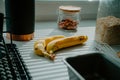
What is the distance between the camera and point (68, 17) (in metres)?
1.16

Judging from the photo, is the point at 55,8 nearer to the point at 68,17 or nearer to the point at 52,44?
the point at 68,17

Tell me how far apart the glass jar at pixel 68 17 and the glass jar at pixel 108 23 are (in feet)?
0.43

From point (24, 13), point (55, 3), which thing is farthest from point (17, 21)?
point (55, 3)

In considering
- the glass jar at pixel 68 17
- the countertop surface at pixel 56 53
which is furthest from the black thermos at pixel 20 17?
the glass jar at pixel 68 17

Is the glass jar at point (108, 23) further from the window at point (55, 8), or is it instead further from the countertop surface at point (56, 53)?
the window at point (55, 8)

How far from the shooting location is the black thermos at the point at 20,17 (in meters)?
0.90

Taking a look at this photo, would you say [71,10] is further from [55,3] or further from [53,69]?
[53,69]

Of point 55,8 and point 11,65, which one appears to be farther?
point 55,8

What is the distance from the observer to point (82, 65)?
73 cm

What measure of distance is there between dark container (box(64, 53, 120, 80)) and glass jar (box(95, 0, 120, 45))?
24 centimetres

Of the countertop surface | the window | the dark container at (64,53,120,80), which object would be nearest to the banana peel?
the countertop surface

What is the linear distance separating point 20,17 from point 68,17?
307 mm

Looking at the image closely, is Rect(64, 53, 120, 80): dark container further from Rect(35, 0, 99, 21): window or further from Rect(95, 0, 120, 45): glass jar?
Rect(35, 0, 99, 21): window

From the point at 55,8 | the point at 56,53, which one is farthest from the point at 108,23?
the point at 55,8
